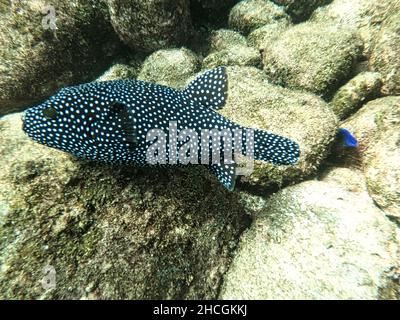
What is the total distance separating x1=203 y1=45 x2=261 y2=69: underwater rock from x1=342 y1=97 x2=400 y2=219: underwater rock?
2.84 metres

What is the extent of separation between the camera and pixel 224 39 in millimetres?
7766

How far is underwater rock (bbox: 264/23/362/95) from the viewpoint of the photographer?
5918 mm

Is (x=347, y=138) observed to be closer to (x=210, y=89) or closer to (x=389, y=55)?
(x=389, y=55)

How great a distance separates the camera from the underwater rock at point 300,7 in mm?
7891

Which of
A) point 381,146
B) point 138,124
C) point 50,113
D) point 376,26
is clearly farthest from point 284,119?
point 50,113

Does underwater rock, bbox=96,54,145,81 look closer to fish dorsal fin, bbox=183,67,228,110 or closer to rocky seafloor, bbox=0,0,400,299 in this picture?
rocky seafloor, bbox=0,0,400,299

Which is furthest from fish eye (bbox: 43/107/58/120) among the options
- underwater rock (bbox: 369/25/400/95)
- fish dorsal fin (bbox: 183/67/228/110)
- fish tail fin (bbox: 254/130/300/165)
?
underwater rock (bbox: 369/25/400/95)

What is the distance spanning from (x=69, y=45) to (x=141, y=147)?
4699 millimetres

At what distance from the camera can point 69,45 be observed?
257 inches

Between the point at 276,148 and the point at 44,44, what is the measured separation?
5.90 m

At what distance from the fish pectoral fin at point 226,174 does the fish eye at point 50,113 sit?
2.17 meters

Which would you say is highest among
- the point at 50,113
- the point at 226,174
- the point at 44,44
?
the point at 44,44

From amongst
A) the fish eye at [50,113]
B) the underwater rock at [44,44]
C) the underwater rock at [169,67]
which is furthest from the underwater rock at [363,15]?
the fish eye at [50,113]

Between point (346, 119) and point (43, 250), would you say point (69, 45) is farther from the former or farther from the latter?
point (346, 119)
